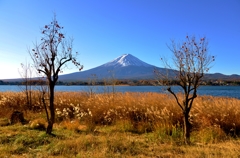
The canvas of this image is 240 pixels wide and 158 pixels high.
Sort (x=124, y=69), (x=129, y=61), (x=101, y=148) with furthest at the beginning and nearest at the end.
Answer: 1. (x=129, y=61)
2. (x=124, y=69)
3. (x=101, y=148)

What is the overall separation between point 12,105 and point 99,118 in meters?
6.45

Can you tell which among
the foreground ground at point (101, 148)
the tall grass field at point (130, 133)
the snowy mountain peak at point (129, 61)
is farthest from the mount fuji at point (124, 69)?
the foreground ground at point (101, 148)

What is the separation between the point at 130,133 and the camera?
23.2ft

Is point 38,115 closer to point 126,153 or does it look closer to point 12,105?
point 12,105

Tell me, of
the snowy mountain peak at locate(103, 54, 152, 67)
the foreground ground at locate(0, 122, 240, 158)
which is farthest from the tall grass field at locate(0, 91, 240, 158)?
the snowy mountain peak at locate(103, 54, 152, 67)

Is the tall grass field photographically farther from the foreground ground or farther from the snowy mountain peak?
the snowy mountain peak

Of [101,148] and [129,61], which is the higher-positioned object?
[129,61]

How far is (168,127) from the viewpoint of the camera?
6.87 metres

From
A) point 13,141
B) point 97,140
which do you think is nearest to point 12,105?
point 13,141

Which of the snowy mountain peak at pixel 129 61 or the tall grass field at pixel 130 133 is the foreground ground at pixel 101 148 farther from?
the snowy mountain peak at pixel 129 61

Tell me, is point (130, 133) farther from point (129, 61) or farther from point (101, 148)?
point (129, 61)

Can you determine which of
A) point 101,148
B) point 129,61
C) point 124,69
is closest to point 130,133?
point 101,148

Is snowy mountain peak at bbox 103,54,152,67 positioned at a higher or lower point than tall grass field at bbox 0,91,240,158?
higher

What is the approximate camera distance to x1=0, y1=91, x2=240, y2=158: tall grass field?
4723mm
